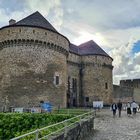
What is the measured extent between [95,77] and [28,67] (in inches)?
605

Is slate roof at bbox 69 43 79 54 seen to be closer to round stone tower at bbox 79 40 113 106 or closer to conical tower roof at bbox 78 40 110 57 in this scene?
conical tower roof at bbox 78 40 110 57

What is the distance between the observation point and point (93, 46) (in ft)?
156

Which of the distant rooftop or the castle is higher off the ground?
the distant rooftop

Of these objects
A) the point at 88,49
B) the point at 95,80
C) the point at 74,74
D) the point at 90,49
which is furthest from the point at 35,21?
the point at 90,49

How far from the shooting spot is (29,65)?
102 ft

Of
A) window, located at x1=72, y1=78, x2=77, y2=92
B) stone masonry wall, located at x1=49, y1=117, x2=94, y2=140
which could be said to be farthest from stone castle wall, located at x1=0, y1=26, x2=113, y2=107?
stone masonry wall, located at x1=49, y1=117, x2=94, y2=140

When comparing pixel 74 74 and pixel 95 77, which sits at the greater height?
pixel 74 74

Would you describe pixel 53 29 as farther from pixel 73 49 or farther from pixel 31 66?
pixel 73 49

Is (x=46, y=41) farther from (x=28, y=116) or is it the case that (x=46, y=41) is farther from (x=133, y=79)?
(x=133, y=79)

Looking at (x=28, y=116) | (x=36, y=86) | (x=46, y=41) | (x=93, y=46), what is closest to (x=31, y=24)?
(x=46, y=41)

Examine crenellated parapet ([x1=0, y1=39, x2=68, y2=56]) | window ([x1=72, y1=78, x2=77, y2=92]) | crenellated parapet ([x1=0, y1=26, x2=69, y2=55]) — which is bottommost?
window ([x1=72, y1=78, x2=77, y2=92])

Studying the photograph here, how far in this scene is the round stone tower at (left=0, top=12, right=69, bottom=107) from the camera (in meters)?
30.4

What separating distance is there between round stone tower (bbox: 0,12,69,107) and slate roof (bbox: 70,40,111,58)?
11.4 meters

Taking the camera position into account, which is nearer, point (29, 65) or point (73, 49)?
point (29, 65)
